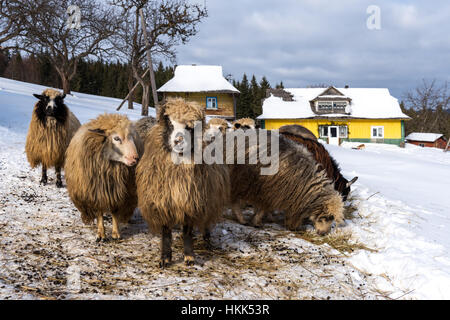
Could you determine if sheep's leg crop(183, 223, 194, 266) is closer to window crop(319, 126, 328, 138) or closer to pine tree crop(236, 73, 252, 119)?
window crop(319, 126, 328, 138)

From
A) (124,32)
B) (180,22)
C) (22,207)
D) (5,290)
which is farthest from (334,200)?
(124,32)

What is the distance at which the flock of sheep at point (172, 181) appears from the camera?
12.3 feet

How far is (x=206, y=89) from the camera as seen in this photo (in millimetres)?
29375

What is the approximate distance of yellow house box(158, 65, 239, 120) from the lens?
29.4 m

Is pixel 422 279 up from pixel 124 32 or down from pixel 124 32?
down

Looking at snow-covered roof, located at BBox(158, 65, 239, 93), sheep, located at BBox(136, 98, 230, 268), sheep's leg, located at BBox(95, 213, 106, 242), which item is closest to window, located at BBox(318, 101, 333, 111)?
snow-covered roof, located at BBox(158, 65, 239, 93)

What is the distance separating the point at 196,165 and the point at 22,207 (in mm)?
3489

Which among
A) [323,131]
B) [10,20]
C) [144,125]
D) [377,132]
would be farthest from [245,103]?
[144,125]

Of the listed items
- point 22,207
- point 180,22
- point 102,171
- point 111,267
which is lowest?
point 111,267

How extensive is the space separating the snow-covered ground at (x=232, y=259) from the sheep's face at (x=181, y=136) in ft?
4.58

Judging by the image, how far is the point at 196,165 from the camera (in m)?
3.81

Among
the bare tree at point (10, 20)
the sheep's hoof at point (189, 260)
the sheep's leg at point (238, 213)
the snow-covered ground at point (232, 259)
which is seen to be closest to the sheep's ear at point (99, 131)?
the snow-covered ground at point (232, 259)

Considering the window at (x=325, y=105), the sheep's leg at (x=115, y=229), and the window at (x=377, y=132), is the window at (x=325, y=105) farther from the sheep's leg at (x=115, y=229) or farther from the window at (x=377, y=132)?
the sheep's leg at (x=115, y=229)
